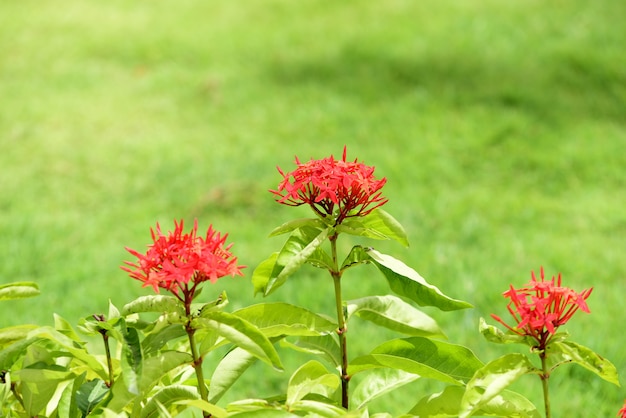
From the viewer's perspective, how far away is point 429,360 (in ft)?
3.61

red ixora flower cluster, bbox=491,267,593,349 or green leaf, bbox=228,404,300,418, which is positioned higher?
red ixora flower cluster, bbox=491,267,593,349

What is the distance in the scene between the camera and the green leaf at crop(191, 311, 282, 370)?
3.04 ft

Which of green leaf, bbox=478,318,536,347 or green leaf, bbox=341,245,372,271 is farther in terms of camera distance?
green leaf, bbox=341,245,372,271

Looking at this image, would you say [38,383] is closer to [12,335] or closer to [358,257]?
[12,335]

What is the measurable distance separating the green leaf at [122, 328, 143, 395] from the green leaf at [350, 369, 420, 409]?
344 mm

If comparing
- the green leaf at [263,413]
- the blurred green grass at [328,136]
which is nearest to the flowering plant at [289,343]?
the green leaf at [263,413]

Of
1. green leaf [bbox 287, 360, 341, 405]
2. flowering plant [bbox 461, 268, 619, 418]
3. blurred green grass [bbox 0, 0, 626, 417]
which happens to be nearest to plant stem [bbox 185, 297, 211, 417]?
green leaf [bbox 287, 360, 341, 405]

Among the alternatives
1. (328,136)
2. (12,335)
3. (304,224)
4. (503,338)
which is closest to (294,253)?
(304,224)

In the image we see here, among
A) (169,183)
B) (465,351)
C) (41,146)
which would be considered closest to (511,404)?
(465,351)

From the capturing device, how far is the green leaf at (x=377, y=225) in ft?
3.51

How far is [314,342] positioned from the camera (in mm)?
1155

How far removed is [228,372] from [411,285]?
0.86 feet

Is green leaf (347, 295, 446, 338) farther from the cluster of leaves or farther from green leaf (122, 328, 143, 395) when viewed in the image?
green leaf (122, 328, 143, 395)

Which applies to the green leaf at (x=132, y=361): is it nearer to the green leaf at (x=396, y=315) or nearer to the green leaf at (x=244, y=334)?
the green leaf at (x=244, y=334)
